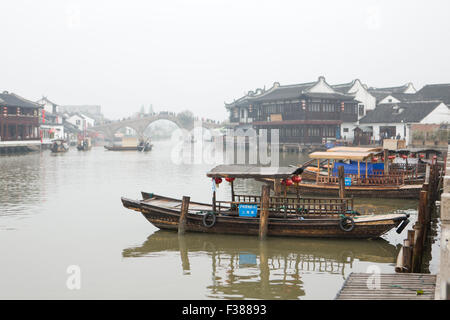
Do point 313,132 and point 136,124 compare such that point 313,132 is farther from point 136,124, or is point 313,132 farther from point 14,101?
point 136,124

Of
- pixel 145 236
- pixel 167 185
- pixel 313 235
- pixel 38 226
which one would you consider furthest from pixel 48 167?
pixel 313 235

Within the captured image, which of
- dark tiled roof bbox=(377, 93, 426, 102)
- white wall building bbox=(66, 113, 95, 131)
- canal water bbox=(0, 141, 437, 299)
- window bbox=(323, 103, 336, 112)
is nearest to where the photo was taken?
canal water bbox=(0, 141, 437, 299)

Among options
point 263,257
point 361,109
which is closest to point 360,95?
point 361,109

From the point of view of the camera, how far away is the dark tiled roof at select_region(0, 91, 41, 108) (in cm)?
5095

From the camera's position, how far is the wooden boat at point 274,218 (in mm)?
13188

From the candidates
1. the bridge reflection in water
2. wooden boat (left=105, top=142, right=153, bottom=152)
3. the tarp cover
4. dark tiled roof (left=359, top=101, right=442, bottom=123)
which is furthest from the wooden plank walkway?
wooden boat (left=105, top=142, right=153, bottom=152)

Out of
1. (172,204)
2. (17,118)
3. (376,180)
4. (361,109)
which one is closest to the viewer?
(172,204)

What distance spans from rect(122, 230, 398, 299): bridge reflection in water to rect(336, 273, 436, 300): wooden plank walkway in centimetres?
232

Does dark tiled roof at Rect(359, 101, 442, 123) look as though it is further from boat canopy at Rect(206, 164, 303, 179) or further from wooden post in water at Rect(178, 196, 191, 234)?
wooden post in water at Rect(178, 196, 191, 234)

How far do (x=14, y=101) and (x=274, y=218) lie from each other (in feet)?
156

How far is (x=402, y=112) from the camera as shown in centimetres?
4625

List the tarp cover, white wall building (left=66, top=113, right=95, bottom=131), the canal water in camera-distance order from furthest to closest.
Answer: white wall building (left=66, top=113, right=95, bottom=131) < the tarp cover < the canal water

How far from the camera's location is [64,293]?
9820mm

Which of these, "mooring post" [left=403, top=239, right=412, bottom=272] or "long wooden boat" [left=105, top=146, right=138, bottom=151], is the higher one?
Result: "long wooden boat" [left=105, top=146, right=138, bottom=151]
